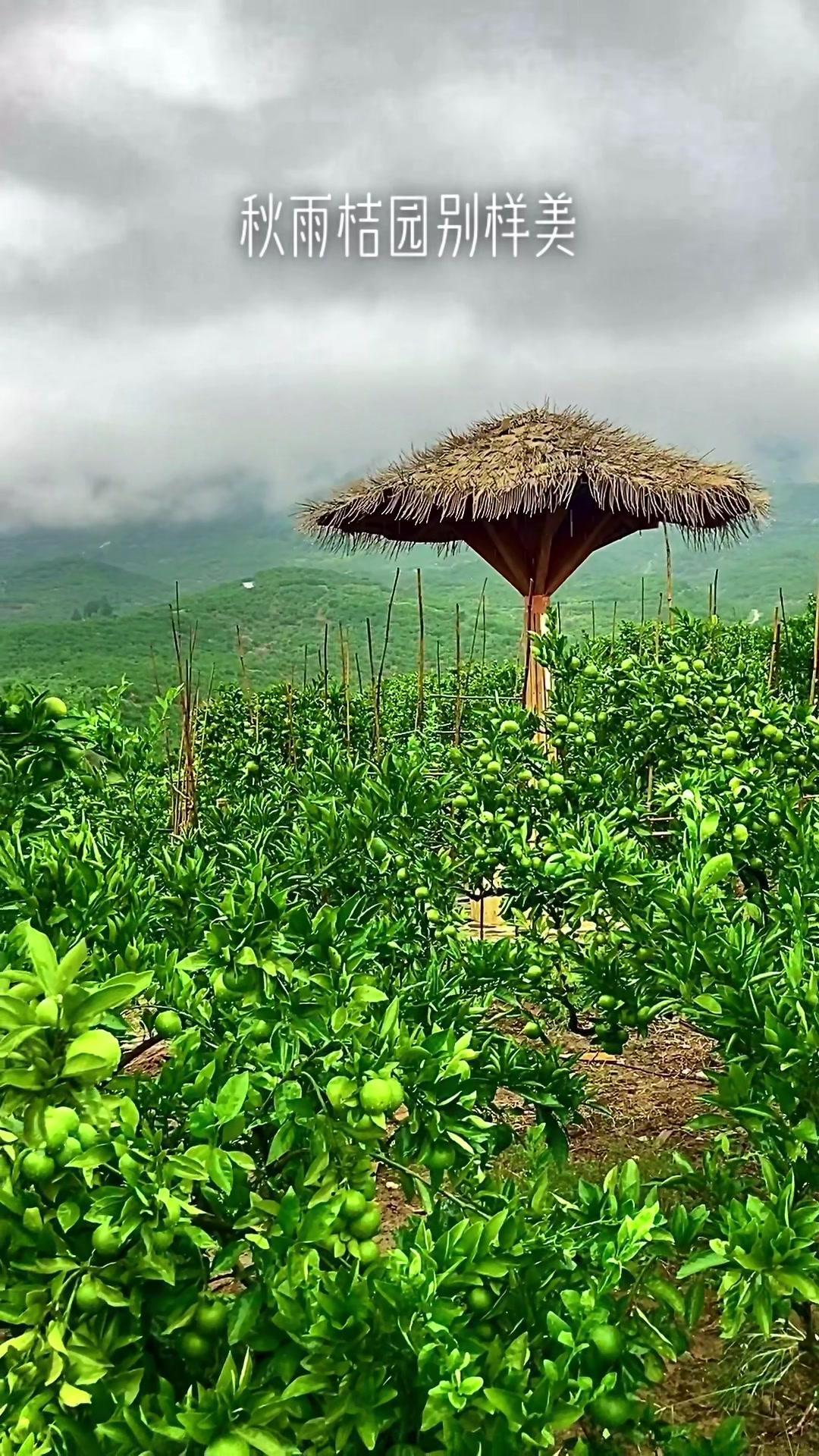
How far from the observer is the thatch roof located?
4930 mm

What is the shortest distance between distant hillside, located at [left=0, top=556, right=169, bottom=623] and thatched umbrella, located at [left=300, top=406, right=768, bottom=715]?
27545 millimetres

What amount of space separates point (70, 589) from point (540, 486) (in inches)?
1583

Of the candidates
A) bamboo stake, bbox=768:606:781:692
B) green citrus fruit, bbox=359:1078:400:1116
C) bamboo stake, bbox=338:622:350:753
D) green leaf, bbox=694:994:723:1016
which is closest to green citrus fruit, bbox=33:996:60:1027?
green citrus fruit, bbox=359:1078:400:1116

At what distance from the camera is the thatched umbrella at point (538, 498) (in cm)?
495

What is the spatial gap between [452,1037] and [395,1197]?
61.7 inches

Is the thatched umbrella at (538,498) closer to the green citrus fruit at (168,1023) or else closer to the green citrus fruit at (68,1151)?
the green citrus fruit at (168,1023)

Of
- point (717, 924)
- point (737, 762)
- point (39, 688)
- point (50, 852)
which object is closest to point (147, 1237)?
point (50, 852)

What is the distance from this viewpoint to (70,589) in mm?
42281

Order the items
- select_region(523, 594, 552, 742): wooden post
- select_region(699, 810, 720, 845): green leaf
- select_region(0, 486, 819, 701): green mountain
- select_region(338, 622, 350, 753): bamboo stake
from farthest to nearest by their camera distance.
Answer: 1. select_region(0, 486, 819, 701): green mountain
2. select_region(523, 594, 552, 742): wooden post
3. select_region(338, 622, 350, 753): bamboo stake
4. select_region(699, 810, 720, 845): green leaf

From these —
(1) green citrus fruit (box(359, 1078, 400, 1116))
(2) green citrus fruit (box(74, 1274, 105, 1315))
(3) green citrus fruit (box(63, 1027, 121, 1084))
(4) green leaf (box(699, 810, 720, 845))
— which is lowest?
(2) green citrus fruit (box(74, 1274, 105, 1315))

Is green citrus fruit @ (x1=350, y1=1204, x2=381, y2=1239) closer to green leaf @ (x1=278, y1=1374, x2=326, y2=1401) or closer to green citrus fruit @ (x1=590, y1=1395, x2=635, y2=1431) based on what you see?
green leaf @ (x1=278, y1=1374, x2=326, y2=1401)

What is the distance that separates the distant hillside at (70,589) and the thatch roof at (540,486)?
27.5 meters

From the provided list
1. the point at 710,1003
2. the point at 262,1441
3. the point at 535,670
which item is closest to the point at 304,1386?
the point at 262,1441

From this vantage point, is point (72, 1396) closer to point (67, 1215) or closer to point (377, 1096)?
point (67, 1215)
